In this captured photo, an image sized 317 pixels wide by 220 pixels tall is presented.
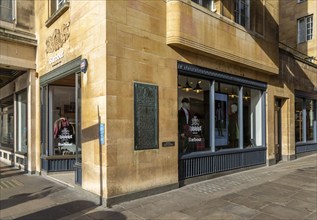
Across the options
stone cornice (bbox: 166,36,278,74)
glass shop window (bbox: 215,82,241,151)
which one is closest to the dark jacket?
glass shop window (bbox: 215,82,241,151)

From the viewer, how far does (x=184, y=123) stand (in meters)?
8.29

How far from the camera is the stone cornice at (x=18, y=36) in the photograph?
8922 mm

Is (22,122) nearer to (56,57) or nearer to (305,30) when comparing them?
(56,57)

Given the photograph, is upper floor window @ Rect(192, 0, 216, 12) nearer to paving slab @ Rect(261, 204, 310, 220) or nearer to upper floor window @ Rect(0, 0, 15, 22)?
paving slab @ Rect(261, 204, 310, 220)

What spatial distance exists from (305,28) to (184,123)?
18.6 meters

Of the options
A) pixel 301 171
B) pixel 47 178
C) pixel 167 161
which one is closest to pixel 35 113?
pixel 47 178

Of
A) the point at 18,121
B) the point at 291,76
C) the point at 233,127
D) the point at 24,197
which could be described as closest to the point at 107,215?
the point at 24,197

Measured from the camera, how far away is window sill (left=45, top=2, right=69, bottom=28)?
7719 mm

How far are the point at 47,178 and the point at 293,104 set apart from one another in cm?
1086

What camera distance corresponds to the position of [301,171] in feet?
32.8

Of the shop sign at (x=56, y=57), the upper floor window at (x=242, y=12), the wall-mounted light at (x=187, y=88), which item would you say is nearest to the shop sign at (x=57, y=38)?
the shop sign at (x=56, y=57)

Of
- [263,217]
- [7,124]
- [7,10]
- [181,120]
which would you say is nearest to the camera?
[263,217]

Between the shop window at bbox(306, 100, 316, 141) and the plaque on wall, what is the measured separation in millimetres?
11407

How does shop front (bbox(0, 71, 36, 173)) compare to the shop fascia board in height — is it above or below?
below
